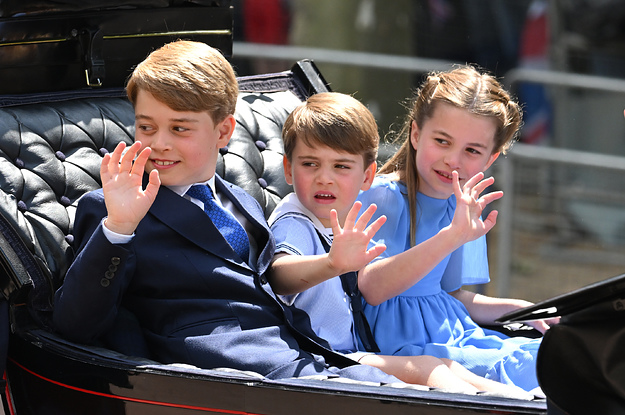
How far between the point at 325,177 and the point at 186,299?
18.0 inches

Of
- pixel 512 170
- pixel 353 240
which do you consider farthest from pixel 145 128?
pixel 512 170

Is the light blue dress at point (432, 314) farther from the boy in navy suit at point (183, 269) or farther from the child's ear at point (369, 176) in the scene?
the boy in navy suit at point (183, 269)

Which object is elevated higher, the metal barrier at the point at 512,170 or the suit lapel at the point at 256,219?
the suit lapel at the point at 256,219

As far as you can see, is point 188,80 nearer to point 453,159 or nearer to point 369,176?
point 369,176

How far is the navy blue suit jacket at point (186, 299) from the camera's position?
1923mm

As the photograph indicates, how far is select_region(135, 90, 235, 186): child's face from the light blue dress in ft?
1.78

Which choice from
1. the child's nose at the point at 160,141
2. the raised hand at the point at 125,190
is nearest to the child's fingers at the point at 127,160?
the raised hand at the point at 125,190

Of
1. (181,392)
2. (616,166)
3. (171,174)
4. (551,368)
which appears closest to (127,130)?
(171,174)

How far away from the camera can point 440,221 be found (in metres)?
2.47

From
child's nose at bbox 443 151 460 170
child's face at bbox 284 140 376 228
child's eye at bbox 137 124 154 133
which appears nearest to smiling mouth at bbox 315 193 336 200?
child's face at bbox 284 140 376 228

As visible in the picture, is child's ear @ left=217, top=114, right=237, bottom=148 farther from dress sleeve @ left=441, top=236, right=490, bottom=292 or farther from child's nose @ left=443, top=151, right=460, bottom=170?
dress sleeve @ left=441, top=236, right=490, bottom=292

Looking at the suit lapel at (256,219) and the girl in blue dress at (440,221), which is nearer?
the suit lapel at (256,219)

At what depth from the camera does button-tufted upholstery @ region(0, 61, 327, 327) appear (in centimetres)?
204

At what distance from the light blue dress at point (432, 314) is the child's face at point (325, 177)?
0.68 ft
